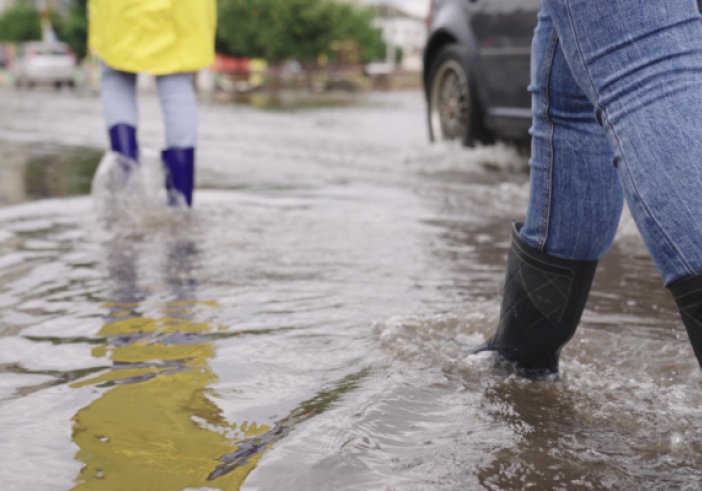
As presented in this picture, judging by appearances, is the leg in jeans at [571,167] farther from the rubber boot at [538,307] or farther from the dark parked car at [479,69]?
the dark parked car at [479,69]

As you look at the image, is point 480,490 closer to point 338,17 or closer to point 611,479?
point 611,479

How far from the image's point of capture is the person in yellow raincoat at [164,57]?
4410 mm

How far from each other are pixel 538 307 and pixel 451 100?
16.9 ft

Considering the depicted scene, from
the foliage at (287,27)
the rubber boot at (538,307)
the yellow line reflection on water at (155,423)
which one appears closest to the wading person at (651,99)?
the rubber boot at (538,307)

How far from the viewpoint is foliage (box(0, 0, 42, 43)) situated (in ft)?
213

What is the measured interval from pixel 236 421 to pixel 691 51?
1.01 meters

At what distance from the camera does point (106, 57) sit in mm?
4480

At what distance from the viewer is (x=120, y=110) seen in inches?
178

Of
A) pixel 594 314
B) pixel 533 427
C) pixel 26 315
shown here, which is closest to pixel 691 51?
pixel 533 427

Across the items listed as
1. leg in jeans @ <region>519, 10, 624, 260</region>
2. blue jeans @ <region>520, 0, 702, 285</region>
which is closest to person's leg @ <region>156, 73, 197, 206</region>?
leg in jeans @ <region>519, 10, 624, 260</region>

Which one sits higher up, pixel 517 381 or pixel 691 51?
pixel 691 51

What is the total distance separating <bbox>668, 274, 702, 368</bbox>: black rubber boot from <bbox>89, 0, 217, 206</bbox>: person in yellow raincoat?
321 centimetres

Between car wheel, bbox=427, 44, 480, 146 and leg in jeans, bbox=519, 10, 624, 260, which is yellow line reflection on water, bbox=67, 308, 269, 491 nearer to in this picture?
leg in jeans, bbox=519, 10, 624, 260

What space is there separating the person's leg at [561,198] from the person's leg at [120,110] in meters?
2.84
